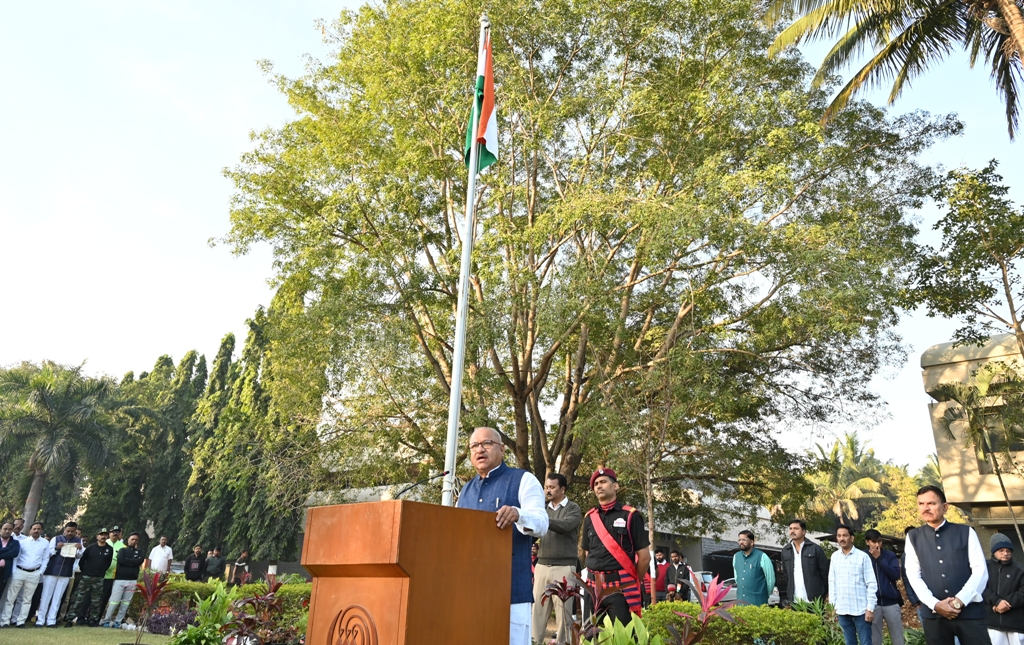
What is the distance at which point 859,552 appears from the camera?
7781 millimetres

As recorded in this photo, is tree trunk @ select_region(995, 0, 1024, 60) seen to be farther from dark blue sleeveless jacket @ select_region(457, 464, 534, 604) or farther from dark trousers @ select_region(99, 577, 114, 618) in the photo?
dark trousers @ select_region(99, 577, 114, 618)

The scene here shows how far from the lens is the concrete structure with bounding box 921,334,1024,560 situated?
19.4 meters

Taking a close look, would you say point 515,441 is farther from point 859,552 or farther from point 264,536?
point 264,536

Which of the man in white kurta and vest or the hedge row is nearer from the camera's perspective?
the man in white kurta and vest

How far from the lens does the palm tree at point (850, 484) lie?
3703cm

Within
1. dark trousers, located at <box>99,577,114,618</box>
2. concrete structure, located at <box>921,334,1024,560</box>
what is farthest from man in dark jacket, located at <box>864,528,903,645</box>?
concrete structure, located at <box>921,334,1024,560</box>

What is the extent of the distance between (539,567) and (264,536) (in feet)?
76.0

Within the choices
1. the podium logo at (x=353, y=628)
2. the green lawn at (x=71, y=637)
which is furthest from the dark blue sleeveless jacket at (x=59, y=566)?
the podium logo at (x=353, y=628)

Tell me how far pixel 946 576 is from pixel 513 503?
373 cm

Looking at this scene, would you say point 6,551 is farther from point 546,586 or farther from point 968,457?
point 968,457

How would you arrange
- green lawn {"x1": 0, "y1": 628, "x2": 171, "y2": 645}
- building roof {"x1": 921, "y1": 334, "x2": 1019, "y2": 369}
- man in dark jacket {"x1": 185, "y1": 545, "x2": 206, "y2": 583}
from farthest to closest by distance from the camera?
1. building roof {"x1": 921, "y1": 334, "x2": 1019, "y2": 369}
2. man in dark jacket {"x1": 185, "y1": 545, "x2": 206, "y2": 583}
3. green lawn {"x1": 0, "y1": 628, "x2": 171, "y2": 645}

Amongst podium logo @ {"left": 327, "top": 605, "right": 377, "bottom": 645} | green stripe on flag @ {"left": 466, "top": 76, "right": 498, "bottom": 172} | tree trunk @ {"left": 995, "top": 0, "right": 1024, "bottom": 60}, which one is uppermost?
tree trunk @ {"left": 995, "top": 0, "right": 1024, "bottom": 60}

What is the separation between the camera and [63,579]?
36.7 ft

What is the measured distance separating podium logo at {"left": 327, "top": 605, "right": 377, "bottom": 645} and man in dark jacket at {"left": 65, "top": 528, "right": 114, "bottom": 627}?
10.7 meters
